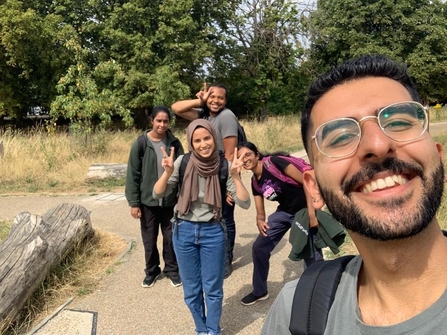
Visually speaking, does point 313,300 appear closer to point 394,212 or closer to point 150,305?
point 394,212

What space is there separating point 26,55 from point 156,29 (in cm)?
724

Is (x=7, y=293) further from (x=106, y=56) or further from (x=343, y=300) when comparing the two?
(x=106, y=56)

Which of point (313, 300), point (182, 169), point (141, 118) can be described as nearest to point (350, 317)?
point (313, 300)

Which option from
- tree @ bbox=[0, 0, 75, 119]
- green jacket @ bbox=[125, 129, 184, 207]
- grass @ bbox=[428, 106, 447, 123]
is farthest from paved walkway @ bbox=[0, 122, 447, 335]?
grass @ bbox=[428, 106, 447, 123]

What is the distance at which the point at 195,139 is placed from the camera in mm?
3160

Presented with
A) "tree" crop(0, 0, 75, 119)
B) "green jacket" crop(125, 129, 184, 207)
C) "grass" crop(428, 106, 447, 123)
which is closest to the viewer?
"green jacket" crop(125, 129, 184, 207)

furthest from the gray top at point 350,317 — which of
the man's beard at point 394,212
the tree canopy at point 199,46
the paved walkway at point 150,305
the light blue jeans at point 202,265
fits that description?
the tree canopy at point 199,46

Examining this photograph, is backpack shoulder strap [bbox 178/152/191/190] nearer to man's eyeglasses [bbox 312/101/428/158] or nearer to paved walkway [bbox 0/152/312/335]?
paved walkway [bbox 0/152/312/335]

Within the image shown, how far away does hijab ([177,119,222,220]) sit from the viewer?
313 cm

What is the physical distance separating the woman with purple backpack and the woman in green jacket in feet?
3.23

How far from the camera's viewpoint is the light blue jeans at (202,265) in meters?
3.06

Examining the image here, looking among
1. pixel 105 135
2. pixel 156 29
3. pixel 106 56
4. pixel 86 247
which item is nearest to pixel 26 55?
pixel 106 56

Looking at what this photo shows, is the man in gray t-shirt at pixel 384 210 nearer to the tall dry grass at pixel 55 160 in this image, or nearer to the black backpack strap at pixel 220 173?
the black backpack strap at pixel 220 173

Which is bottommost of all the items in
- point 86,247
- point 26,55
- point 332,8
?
point 86,247
